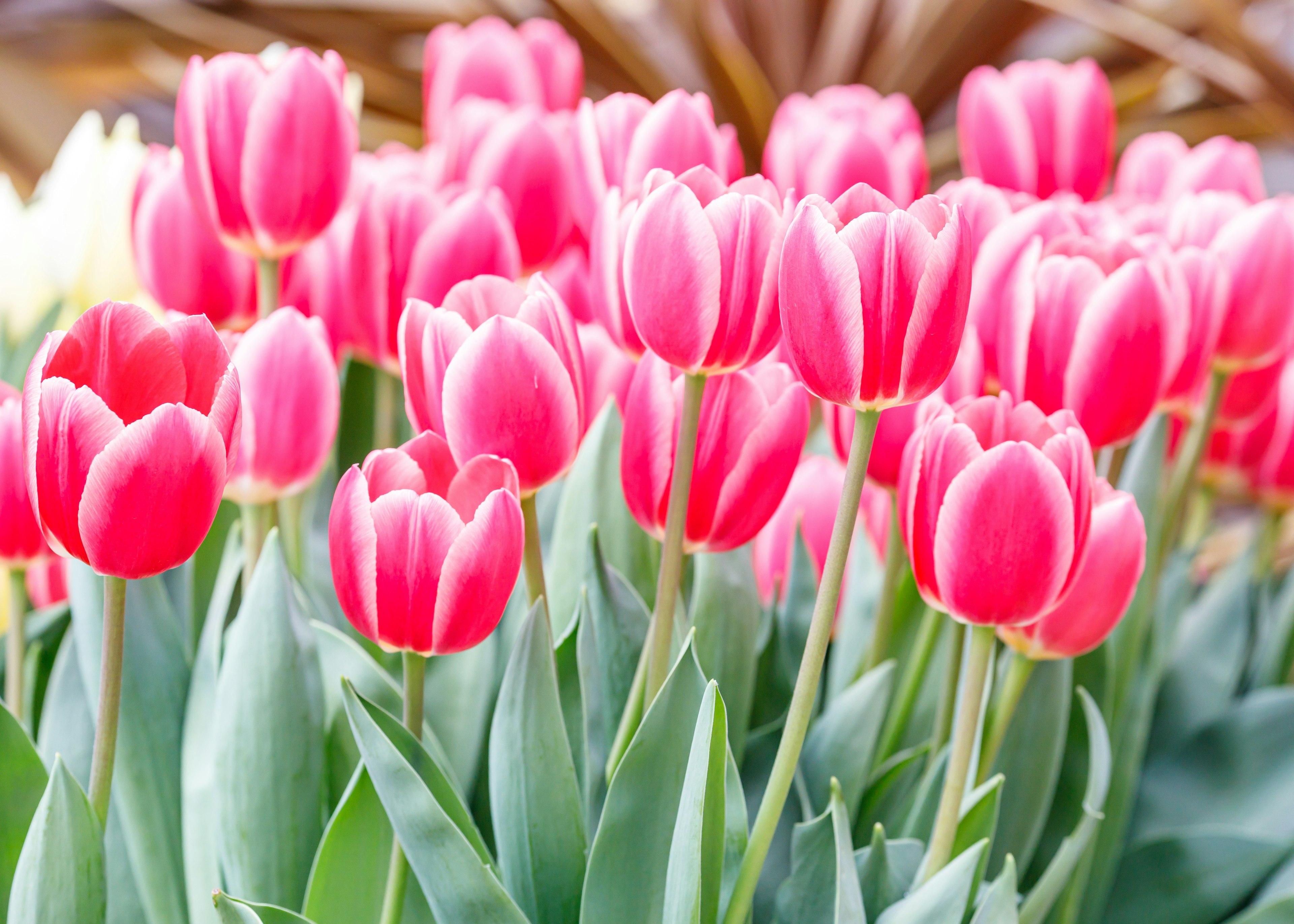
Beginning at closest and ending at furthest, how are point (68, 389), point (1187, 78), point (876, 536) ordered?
point (68, 389) → point (876, 536) → point (1187, 78)

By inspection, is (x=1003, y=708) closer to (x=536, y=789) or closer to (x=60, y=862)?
(x=536, y=789)

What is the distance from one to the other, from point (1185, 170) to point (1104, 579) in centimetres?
32

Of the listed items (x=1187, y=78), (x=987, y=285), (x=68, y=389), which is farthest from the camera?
(x=1187, y=78)

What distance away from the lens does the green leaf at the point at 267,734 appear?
30 cm

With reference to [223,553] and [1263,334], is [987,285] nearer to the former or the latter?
[1263,334]

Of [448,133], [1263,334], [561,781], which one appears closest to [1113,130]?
[1263,334]

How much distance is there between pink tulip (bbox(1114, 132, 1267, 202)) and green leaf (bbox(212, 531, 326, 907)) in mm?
410

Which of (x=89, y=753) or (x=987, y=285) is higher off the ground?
(x=987, y=285)

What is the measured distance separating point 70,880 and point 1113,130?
529mm

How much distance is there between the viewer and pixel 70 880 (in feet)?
0.87

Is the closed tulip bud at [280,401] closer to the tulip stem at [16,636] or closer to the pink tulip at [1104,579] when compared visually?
the tulip stem at [16,636]

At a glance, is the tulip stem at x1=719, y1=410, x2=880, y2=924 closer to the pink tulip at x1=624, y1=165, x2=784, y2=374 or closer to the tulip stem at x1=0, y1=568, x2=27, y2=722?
the pink tulip at x1=624, y1=165, x2=784, y2=374

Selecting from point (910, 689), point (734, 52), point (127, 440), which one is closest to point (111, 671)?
point (127, 440)

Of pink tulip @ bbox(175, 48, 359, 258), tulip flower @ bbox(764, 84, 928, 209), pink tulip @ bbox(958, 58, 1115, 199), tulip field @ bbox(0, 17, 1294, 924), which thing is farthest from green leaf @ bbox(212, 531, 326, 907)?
pink tulip @ bbox(958, 58, 1115, 199)
